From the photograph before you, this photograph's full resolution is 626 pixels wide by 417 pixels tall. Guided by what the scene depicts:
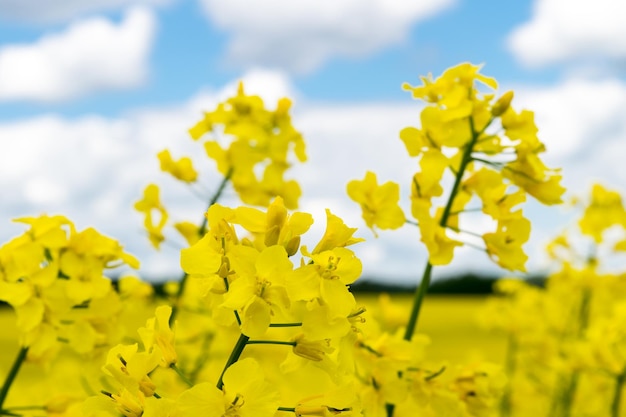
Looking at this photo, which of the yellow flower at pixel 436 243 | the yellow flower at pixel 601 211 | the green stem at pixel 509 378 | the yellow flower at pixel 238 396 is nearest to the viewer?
the yellow flower at pixel 238 396

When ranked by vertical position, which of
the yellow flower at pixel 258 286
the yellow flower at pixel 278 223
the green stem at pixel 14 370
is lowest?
the green stem at pixel 14 370

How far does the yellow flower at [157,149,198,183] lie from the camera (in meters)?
2.88

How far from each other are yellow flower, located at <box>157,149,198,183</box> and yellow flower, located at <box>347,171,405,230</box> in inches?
34.7

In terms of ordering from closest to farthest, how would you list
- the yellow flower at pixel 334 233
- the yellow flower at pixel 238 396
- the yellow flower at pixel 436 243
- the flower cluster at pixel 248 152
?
the yellow flower at pixel 238 396 → the yellow flower at pixel 334 233 → the yellow flower at pixel 436 243 → the flower cluster at pixel 248 152

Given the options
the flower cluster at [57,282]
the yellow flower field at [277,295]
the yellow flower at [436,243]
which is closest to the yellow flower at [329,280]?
the yellow flower field at [277,295]

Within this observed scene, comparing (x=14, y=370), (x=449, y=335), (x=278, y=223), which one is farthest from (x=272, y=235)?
(x=449, y=335)

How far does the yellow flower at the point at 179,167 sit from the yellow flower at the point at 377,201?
88cm

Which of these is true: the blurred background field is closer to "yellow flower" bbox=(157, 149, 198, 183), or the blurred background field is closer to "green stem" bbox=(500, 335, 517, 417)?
"green stem" bbox=(500, 335, 517, 417)

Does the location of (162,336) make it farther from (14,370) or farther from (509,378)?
(509,378)

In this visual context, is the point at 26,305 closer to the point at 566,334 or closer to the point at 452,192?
the point at 452,192

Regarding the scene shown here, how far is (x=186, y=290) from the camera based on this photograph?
3795mm

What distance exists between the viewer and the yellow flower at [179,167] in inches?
113

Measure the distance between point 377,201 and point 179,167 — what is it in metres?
0.99

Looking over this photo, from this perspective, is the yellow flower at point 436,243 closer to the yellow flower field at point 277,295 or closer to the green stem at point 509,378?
the yellow flower field at point 277,295
